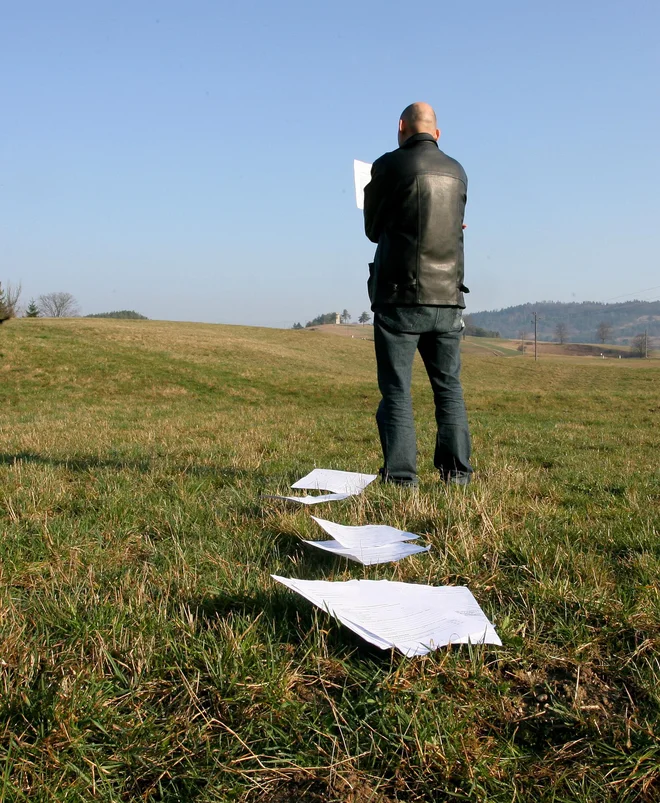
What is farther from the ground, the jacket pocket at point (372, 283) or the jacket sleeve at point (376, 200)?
the jacket sleeve at point (376, 200)

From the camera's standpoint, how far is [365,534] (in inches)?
122

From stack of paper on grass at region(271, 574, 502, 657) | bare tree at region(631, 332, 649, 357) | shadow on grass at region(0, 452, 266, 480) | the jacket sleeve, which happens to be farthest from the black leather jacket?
bare tree at region(631, 332, 649, 357)

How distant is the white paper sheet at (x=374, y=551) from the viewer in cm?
268

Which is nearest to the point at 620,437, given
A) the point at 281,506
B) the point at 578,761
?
the point at 281,506

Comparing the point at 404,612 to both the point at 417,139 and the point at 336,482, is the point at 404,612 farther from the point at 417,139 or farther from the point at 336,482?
the point at 417,139

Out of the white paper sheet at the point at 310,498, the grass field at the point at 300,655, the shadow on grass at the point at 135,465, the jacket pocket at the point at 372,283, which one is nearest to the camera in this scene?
the grass field at the point at 300,655

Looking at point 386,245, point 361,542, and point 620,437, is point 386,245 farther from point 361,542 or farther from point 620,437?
point 620,437

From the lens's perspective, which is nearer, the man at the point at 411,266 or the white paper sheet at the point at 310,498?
the white paper sheet at the point at 310,498

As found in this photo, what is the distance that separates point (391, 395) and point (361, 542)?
169cm

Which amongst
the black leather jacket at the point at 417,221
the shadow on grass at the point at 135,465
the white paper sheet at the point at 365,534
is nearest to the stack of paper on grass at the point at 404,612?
the white paper sheet at the point at 365,534

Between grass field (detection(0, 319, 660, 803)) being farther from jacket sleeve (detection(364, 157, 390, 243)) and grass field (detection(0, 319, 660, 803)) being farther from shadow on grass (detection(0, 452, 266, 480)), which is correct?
jacket sleeve (detection(364, 157, 390, 243))

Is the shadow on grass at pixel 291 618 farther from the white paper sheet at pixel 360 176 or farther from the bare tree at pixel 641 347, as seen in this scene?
the bare tree at pixel 641 347

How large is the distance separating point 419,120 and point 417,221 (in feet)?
2.52

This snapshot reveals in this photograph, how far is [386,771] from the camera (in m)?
1.52
